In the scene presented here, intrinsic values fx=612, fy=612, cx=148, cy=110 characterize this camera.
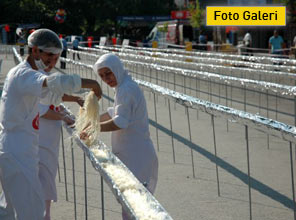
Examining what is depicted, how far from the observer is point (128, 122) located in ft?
15.8

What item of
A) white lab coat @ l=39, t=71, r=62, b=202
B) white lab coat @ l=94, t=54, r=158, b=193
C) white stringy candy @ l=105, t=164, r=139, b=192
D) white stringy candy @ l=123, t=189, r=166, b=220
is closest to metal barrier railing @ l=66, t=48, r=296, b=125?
white lab coat @ l=94, t=54, r=158, b=193

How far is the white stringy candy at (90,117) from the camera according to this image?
437 cm

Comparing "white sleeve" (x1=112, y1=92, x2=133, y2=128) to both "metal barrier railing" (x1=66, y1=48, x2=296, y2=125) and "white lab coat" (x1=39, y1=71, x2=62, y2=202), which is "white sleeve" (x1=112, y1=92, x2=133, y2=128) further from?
"metal barrier railing" (x1=66, y1=48, x2=296, y2=125)

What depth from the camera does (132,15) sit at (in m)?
89.9

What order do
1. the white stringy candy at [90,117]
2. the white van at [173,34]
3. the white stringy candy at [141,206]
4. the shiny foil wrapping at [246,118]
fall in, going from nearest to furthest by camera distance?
the white stringy candy at [141,206] < the white stringy candy at [90,117] < the shiny foil wrapping at [246,118] < the white van at [173,34]

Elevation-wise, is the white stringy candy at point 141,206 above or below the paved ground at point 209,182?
above

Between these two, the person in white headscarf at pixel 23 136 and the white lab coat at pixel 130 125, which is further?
the white lab coat at pixel 130 125

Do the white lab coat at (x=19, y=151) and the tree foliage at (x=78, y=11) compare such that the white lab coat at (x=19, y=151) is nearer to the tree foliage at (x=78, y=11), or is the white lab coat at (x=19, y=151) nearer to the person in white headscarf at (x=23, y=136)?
the person in white headscarf at (x=23, y=136)

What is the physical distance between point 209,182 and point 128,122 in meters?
2.77

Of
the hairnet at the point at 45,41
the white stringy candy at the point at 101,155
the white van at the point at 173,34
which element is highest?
the white van at the point at 173,34

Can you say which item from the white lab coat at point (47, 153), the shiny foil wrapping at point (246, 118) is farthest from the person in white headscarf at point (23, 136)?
the shiny foil wrapping at point (246, 118)

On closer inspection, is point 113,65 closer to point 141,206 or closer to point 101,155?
point 101,155

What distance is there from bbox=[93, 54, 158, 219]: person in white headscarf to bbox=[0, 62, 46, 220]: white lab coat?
2.62 ft

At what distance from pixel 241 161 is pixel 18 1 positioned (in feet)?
247
